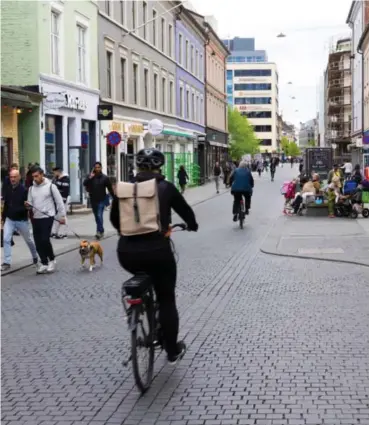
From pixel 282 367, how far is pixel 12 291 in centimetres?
541

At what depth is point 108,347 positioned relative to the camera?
698cm

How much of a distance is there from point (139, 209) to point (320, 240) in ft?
37.7

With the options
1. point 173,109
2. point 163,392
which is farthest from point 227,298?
point 173,109

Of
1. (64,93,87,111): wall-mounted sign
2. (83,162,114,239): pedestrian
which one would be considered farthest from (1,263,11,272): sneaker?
(64,93,87,111): wall-mounted sign

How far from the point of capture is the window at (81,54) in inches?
1076

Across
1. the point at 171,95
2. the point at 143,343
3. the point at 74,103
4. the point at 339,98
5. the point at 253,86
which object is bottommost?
the point at 143,343

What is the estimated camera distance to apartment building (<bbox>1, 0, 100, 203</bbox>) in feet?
76.0

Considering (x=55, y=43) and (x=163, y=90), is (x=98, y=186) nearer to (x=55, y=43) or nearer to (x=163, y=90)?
(x=55, y=43)

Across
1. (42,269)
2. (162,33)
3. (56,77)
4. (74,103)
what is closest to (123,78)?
(74,103)

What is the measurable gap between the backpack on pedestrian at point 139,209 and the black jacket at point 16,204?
7.03m

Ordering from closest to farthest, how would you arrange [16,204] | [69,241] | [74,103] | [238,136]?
[16,204] < [69,241] < [74,103] < [238,136]

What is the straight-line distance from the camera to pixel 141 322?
5.57 m

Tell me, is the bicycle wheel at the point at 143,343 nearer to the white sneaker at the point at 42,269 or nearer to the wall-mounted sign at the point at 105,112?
the white sneaker at the point at 42,269

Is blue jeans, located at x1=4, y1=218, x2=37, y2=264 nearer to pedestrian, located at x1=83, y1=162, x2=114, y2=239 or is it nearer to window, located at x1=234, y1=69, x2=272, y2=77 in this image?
pedestrian, located at x1=83, y1=162, x2=114, y2=239
